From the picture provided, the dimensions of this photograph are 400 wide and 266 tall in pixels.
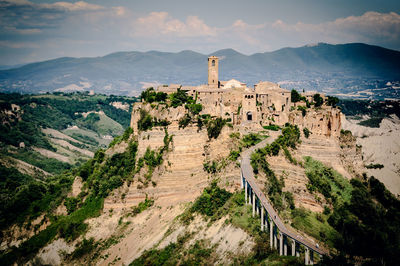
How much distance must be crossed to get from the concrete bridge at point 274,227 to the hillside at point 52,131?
280 ft

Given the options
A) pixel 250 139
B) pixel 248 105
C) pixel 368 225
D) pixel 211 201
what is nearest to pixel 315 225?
pixel 368 225

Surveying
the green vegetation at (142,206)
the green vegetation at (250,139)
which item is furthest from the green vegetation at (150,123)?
the green vegetation at (250,139)

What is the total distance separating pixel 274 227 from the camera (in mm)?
28844

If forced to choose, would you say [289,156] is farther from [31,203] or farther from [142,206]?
[31,203]

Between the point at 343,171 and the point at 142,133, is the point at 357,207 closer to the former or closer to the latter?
the point at 343,171

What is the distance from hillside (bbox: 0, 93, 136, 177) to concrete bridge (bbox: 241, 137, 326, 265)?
8527cm

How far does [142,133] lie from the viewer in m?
47.4

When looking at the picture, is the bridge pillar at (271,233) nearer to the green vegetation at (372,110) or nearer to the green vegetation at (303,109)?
the green vegetation at (303,109)

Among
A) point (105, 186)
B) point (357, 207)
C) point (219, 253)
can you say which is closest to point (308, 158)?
point (357, 207)

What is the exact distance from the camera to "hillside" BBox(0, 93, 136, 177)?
370 ft

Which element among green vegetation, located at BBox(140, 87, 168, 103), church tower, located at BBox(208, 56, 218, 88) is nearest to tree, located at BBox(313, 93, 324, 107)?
church tower, located at BBox(208, 56, 218, 88)

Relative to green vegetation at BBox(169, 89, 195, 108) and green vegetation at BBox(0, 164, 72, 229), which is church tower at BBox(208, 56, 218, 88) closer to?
green vegetation at BBox(169, 89, 195, 108)

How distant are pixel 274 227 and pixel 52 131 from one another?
488 feet

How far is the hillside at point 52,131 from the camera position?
112750mm
